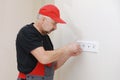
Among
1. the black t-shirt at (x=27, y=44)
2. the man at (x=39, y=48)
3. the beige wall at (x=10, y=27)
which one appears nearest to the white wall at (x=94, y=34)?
the man at (x=39, y=48)

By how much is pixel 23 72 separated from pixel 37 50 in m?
0.24

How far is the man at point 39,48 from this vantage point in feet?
5.09

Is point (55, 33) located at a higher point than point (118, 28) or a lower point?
lower

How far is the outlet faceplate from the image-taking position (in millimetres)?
1713

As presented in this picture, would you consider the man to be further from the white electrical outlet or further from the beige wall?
the beige wall

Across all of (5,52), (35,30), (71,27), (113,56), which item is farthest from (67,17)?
(5,52)

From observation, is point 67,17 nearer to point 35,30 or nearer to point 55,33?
point 55,33

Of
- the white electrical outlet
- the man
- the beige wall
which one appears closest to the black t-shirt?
the man

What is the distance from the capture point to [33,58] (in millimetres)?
1660

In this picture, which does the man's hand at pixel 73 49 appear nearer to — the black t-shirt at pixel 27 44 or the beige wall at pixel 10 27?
the black t-shirt at pixel 27 44

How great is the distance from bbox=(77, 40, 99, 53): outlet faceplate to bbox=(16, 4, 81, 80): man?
52 mm

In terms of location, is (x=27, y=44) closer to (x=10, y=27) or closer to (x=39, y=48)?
(x=39, y=48)

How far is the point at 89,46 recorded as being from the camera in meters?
1.75

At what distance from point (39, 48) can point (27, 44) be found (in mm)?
89
